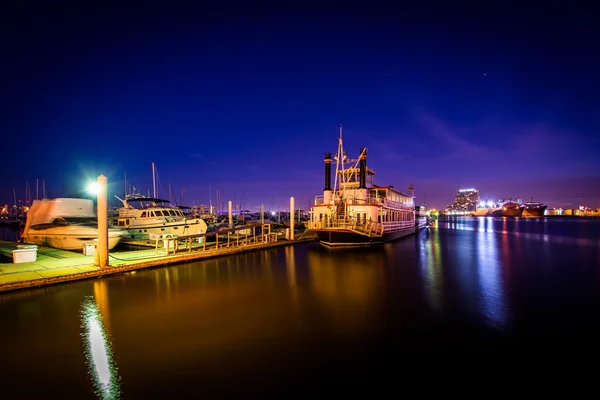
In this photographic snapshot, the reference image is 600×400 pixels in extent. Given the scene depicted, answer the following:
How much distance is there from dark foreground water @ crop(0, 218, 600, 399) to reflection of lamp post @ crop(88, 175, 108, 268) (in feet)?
5.04

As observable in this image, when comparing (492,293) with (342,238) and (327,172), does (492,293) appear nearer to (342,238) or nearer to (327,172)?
(342,238)

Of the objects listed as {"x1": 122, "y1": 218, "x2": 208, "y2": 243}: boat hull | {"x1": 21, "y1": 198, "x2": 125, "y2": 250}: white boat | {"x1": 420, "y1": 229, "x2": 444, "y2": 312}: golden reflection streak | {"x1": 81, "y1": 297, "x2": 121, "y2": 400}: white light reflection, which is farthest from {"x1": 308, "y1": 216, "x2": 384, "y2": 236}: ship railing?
{"x1": 81, "y1": 297, "x2": 121, "y2": 400}: white light reflection

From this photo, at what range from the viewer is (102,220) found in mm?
13375

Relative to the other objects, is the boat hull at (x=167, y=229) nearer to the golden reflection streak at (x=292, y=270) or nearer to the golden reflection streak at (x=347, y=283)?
the golden reflection streak at (x=292, y=270)

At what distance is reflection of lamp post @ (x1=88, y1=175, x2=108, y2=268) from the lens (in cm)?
1338

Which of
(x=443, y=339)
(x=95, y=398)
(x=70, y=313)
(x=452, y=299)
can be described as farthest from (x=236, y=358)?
(x=452, y=299)

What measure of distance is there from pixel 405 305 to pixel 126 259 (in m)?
14.9

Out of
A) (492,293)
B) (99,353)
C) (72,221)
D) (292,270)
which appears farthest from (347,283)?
(72,221)

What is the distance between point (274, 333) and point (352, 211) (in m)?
20.2

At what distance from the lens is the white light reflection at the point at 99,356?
18.7 ft

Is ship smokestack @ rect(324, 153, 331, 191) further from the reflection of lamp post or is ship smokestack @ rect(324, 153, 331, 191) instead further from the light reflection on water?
the light reflection on water

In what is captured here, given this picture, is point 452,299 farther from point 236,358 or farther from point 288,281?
point 236,358

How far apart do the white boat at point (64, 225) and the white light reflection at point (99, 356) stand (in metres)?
12.8

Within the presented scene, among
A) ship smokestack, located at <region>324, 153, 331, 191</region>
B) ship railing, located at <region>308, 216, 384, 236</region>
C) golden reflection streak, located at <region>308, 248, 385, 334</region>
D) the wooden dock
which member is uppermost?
ship smokestack, located at <region>324, 153, 331, 191</region>
